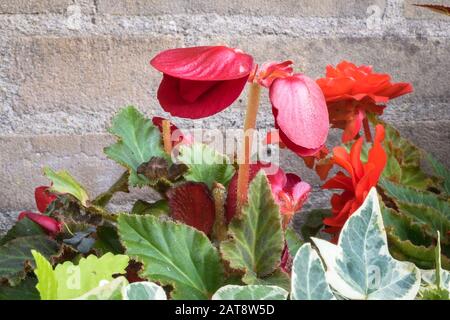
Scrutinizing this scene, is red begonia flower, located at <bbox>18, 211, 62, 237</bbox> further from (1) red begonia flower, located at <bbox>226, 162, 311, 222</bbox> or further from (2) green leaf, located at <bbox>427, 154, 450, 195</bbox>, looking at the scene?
(2) green leaf, located at <bbox>427, 154, 450, 195</bbox>

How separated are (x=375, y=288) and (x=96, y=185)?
488mm

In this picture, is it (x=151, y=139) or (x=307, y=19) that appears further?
(x=307, y=19)

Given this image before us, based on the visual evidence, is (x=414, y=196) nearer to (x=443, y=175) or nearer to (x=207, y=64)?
(x=443, y=175)

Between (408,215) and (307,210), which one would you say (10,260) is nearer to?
(408,215)

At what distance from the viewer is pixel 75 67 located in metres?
0.72

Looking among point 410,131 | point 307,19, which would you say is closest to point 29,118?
point 307,19

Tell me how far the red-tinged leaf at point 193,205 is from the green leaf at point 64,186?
0.08 m

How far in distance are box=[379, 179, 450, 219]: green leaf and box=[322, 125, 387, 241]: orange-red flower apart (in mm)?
32

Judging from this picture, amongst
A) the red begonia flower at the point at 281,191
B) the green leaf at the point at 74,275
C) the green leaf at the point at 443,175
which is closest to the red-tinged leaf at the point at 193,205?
the red begonia flower at the point at 281,191

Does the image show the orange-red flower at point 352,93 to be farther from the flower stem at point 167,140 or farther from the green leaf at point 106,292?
the green leaf at point 106,292

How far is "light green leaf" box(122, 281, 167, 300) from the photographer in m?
0.30

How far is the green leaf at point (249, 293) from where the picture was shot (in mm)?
310

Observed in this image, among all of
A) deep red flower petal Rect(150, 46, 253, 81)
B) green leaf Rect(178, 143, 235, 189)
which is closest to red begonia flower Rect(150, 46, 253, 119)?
deep red flower petal Rect(150, 46, 253, 81)
